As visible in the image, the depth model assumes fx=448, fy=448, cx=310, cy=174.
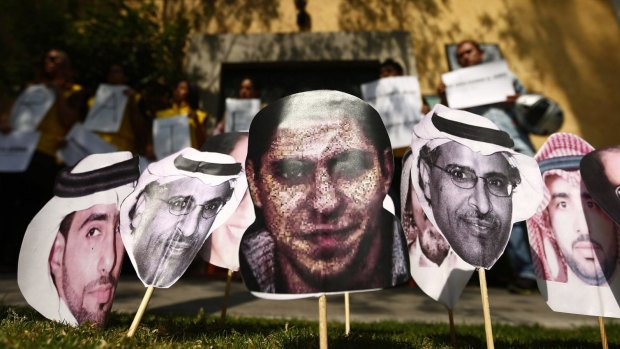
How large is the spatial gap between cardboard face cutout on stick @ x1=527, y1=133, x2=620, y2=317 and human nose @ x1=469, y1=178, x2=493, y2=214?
1.06 feet

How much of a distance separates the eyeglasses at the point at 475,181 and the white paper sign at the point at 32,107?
357 centimetres

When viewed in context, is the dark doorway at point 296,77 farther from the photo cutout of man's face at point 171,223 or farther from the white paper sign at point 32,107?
the photo cutout of man's face at point 171,223

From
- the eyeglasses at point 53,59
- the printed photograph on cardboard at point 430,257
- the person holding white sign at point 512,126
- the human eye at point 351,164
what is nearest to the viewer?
the human eye at point 351,164

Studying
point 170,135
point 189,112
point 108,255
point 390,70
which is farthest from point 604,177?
point 189,112

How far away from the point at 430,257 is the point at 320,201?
83 centimetres

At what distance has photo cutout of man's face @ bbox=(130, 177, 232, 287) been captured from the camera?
1.65 m

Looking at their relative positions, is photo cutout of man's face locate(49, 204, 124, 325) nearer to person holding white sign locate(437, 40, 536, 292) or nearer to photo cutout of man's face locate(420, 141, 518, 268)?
photo cutout of man's face locate(420, 141, 518, 268)

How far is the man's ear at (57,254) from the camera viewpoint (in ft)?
6.10

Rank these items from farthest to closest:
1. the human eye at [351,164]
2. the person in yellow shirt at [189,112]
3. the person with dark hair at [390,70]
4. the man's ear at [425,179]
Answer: the person with dark hair at [390,70] → the person in yellow shirt at [189,112] → the man's ear at [425,179] → the human eye at [351,164]

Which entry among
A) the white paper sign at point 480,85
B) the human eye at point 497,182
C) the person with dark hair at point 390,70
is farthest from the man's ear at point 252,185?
the person with dark hair at point 390,70

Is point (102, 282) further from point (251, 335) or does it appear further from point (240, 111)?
point (240, 111)

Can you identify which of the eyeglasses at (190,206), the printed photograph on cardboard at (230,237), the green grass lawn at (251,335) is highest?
the eyeglasses at (190,206)

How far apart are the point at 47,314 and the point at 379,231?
140 cm

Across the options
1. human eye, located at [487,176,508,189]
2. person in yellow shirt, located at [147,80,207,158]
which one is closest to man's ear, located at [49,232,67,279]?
human eye, located at [487,176,508,189]
